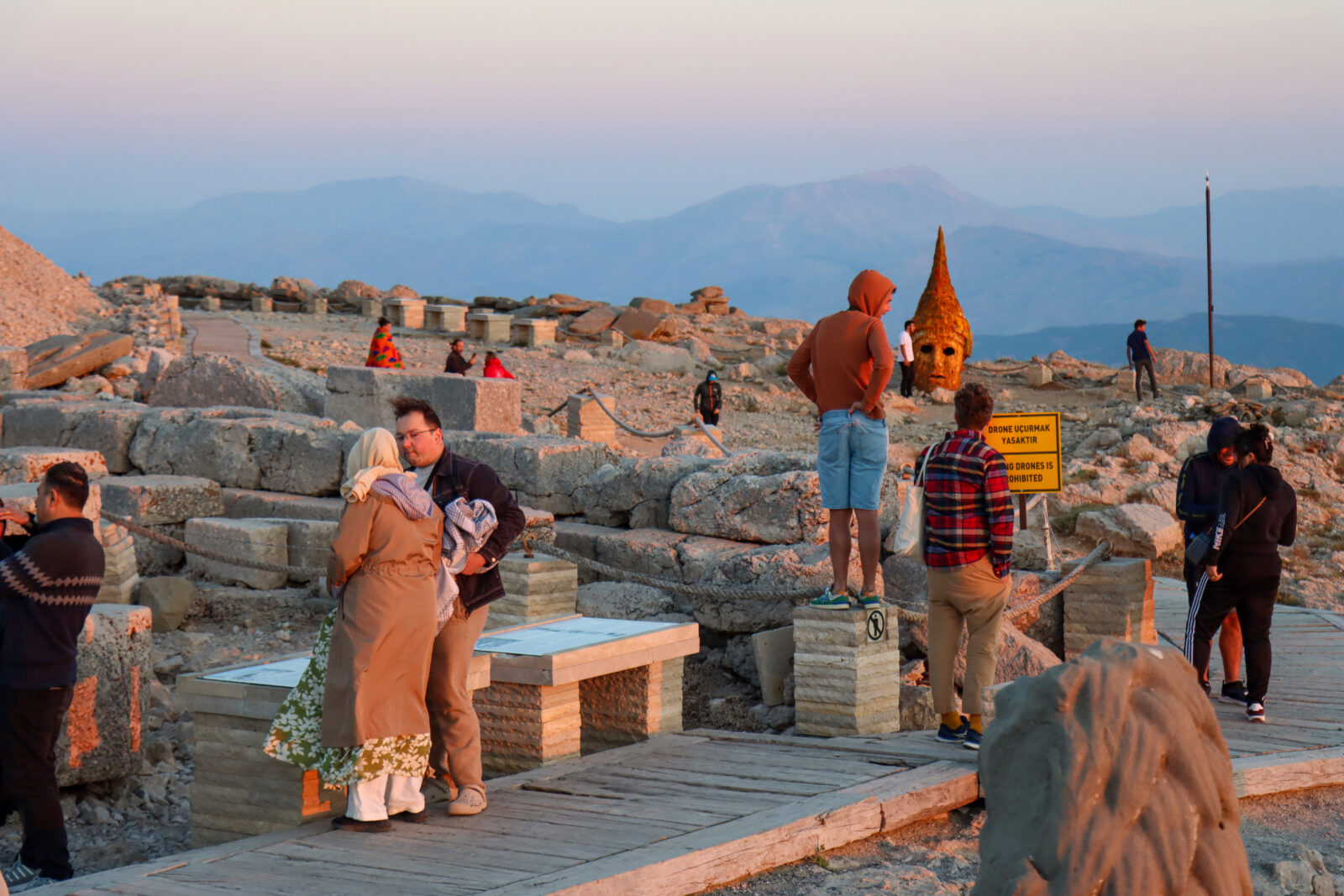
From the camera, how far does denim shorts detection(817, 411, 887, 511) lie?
5.92m

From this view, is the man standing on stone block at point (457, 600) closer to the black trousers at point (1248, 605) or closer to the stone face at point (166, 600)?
the black trousers at point (1248, 605)

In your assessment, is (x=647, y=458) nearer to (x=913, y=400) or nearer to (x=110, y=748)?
(x=110, y=748)

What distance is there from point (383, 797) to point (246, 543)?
5.06 metres

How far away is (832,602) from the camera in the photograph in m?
5.82

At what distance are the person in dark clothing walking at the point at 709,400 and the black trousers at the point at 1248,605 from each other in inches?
427

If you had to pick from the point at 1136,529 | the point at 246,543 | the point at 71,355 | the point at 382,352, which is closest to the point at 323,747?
the point at 246,543

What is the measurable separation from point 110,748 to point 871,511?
12.8 ft

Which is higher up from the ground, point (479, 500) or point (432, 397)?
point (432, 397)

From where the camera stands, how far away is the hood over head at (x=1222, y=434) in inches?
262

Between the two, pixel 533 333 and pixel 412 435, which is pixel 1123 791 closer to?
pixel 412 435

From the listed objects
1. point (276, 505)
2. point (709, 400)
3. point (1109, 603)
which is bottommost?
point (1109, 603)

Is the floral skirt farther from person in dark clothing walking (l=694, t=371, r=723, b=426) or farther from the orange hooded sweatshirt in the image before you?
person in dark clothing walking (l=694, t=371, r=723, b=426)

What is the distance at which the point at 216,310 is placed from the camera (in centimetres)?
3222

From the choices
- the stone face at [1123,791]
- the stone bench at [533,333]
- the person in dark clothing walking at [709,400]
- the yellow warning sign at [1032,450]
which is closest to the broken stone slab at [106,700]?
the stone face at [1123,791]
